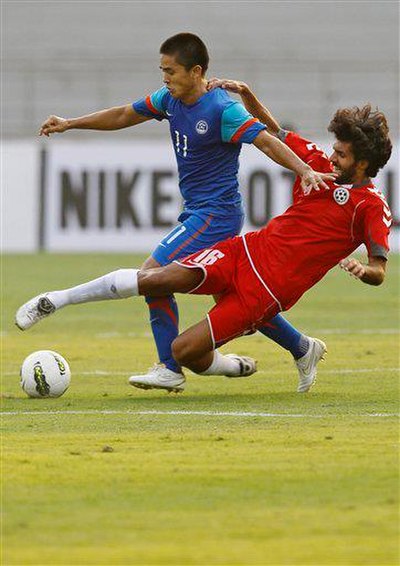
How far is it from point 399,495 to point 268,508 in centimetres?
56

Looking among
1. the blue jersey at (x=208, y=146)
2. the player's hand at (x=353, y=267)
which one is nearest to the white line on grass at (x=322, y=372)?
the blue jersey at (x=208, y=146)

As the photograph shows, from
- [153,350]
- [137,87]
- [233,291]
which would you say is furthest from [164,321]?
[137,87]

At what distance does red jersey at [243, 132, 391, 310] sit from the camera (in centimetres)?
872

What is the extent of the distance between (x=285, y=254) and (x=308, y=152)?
0.74m

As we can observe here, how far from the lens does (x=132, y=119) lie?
392 inches

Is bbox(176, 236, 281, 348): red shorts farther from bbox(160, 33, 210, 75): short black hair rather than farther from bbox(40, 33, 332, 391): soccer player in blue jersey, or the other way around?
bbox(160, 33, 210, 75): short black hair

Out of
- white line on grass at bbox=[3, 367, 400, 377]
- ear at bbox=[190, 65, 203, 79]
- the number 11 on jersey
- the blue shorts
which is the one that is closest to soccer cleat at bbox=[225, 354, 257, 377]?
the blue shorts

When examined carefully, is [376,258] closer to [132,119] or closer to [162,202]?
[132,119]

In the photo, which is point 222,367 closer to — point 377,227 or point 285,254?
Result: point 285,254

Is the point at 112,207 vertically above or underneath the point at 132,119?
underneath

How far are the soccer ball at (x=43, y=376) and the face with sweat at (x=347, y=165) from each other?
2.15 meters

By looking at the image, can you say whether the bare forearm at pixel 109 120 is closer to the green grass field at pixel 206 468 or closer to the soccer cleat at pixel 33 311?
the soccer cleat at pixel 33 311

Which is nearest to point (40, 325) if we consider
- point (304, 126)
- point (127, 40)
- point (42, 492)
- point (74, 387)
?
point (74, 387)

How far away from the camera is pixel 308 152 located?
9156 millimetres
